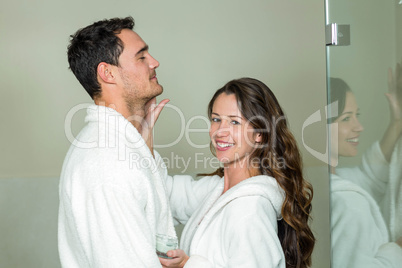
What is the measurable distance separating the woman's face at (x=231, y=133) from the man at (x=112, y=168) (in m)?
0.26

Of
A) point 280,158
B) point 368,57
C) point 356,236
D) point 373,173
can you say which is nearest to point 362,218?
point 356,236

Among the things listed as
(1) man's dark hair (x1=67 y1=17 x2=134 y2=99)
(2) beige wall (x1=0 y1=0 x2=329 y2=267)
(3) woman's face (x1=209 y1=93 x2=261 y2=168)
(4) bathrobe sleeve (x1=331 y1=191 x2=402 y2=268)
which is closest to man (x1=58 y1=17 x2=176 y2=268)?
(1) man's dark hair (x1=67 y1=17 x2=134 y2=99)

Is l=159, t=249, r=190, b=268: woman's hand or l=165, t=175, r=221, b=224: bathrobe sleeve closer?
l=159, t=249, r=190, b=268: woman's hand

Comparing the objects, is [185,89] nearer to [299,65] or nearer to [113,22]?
[299,65]

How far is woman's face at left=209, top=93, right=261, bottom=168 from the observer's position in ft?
6.17

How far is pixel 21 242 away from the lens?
297cm

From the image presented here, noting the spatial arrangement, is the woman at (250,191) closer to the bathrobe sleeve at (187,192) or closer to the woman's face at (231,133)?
the woman's face at (231,133)

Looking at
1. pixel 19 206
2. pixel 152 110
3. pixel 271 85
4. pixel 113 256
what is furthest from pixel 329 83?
pixel 19 206

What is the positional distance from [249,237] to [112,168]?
1.61 feet

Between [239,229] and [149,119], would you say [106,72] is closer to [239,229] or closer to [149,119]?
[149,119]

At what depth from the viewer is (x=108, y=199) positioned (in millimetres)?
1559

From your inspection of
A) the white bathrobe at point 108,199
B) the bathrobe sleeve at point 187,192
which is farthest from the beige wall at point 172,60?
the white bathrobe at point 108,199

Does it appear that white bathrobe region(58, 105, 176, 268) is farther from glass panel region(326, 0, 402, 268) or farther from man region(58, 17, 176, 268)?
glass panel region(326, 0, 402, 268)

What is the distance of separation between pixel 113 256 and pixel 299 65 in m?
1.86
